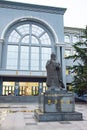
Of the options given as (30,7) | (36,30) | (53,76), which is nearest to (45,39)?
(36,30)

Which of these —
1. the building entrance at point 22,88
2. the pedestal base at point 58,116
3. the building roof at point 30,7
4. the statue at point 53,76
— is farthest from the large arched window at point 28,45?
the pedestal base at point 58,116

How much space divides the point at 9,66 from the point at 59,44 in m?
10.3

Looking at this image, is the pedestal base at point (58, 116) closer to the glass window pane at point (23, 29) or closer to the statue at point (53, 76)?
the statue at point (53, 76)

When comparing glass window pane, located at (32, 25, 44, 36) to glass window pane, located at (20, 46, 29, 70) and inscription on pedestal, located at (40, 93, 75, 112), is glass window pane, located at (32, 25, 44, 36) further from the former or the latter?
inscription on pedestal, located at (40, 93, 75, 112)

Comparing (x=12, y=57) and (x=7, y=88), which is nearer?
(x=12, y=57)

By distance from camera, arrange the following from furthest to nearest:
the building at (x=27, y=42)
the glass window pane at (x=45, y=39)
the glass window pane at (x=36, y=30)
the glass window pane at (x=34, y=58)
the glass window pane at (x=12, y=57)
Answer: the glass window pane at (x=45, y=39) < the glass window pane at (x=36, y=30) < the glass window pane at (x=34, y=58) < the building at (x=27, y=42) < the glass window pane at (x=12, y=57)

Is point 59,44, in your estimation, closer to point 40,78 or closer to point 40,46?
point 40,46

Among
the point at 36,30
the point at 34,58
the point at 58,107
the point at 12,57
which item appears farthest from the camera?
the point at 36,30

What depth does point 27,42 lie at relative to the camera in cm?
3616

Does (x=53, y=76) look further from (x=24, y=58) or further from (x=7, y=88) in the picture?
(x=7, y=88)

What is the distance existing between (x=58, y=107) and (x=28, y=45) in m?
27.2

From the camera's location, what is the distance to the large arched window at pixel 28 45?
35.1 metres

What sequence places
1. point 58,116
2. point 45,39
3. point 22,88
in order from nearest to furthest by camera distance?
point 58,116 < point 22,88 < point 45,39

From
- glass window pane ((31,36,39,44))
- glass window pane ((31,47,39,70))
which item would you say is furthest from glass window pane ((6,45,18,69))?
glass window pane ((31,36,39,44))
